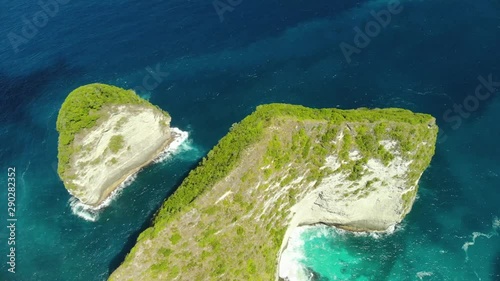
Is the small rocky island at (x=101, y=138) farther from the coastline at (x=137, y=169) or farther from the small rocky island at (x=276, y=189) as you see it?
the small rocky island at (x=276, y=189)

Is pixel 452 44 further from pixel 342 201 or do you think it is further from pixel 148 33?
pixel 148 33

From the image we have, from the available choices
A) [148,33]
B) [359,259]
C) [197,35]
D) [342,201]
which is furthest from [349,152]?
[148,33]

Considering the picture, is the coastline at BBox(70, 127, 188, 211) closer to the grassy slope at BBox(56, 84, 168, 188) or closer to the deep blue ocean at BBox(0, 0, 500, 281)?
the deep blue ocean at BBox(0, 0, 500, 281)

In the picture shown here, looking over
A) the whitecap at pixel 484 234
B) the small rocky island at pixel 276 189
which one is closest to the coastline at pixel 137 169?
the small rocky island at pixel 276 189

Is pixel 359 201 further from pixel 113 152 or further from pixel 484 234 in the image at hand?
pixel 113 152

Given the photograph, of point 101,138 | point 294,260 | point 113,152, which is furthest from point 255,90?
point 294,260
